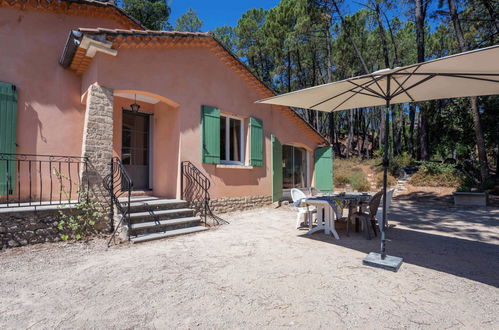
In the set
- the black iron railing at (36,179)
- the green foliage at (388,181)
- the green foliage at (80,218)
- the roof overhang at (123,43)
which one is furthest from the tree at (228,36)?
the green foliage at (80,218)

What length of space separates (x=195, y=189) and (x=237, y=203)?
4.85 ft

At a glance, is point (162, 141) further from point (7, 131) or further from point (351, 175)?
point (351, 175)

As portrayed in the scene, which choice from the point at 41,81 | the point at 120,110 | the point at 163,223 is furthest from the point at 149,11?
the point at 163,223

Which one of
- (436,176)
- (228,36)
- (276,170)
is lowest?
(436,176)

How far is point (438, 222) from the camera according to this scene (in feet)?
20.6

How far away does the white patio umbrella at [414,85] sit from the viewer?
2.77m

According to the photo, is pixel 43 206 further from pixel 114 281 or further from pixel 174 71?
pixel 174 71

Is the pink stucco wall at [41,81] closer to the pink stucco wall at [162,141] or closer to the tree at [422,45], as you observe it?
the pink stucco wall at [162,141]

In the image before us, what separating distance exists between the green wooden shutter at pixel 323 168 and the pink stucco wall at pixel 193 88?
249 centimetres

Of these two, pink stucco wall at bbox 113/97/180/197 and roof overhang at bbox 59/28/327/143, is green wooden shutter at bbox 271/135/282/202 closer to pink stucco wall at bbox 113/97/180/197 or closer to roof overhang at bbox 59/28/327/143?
roof overhang at bbox 59/28/327/143

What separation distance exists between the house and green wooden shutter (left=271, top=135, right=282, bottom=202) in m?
0.06

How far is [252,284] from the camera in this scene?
2906 mm

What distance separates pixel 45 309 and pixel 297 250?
3.00m

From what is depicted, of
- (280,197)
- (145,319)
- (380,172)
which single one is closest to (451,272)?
(145,319)
